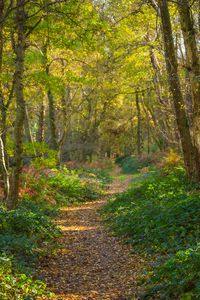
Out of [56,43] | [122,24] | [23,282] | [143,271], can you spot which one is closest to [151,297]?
[143,271]

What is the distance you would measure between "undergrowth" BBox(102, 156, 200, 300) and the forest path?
1.17ft

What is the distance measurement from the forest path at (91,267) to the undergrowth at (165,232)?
357 millimetres

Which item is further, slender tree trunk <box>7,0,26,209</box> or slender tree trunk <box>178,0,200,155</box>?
slender tree trunk <box>178,0,200,155</box>

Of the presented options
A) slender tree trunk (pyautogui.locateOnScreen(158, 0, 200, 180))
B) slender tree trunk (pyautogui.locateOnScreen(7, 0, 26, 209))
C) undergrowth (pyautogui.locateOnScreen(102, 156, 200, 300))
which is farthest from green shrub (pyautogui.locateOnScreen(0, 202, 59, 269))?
slender tree trunk (pyautogui.locateOnScreen(158, 0, 200, 180))

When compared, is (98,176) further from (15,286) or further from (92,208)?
(15,286)

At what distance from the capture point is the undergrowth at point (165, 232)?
216 inches

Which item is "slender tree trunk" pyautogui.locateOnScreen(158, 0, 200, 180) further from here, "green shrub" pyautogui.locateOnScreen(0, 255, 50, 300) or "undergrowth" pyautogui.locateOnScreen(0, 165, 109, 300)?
"green shrub" pyautogui.locateOnScreen(0, 255, 50, 300)

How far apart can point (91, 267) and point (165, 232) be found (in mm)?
A: 1859

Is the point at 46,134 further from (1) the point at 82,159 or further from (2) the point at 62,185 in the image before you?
(2) the point at 62,185

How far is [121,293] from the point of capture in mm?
6273

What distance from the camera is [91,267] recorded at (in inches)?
312

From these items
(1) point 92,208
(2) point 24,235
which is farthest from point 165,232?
(1) point 92,208

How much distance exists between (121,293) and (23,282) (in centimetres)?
165

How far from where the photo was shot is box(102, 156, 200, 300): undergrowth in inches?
216
